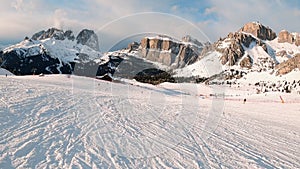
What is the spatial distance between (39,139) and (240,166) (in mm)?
7580

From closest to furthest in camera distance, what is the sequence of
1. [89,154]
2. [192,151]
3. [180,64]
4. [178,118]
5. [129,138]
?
1. [89,154]
2. [192,151]
3. [129,138]
4. [180,64]
5. [178,118]

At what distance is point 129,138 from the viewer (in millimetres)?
12008

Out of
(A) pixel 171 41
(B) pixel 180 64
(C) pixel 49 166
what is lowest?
(C) pixel 49 166

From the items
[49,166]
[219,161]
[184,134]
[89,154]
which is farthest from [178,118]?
[49,166]

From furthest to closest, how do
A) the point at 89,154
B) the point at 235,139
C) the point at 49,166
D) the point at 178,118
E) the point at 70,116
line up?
the point at 178,118 < the point at 70,116 < the point at 235,139 < the point at 89,154 < the point at 49,166

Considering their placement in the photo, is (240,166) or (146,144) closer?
(240,166)

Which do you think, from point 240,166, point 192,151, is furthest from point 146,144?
point 240,166

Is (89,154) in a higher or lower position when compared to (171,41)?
lower

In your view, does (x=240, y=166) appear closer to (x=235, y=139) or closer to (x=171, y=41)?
(x=235, y=139)

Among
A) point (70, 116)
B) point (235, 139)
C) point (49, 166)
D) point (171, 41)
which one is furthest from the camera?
point (70, 116)

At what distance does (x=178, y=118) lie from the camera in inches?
709

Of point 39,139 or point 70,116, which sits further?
point 70,116

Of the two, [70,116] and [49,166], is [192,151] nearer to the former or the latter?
[49,166]

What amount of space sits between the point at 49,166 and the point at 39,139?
291cm
